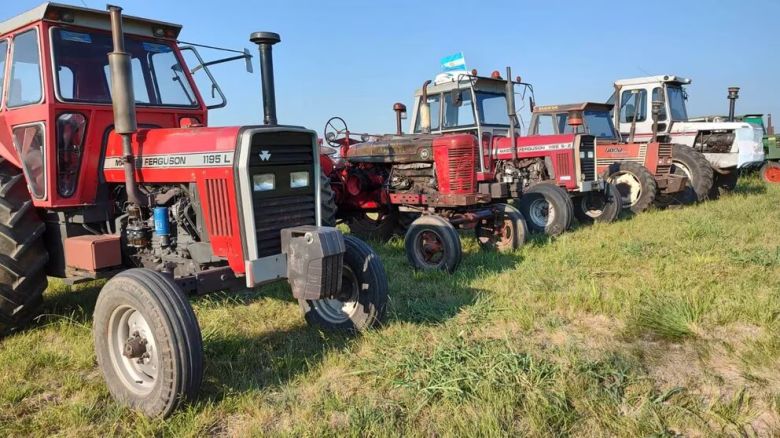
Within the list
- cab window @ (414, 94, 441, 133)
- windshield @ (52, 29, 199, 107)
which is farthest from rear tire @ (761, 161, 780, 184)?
windshield @ (52, 29, 199, 107)

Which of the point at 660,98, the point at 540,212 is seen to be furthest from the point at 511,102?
the point at 660,98

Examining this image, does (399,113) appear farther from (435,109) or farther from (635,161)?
(635,161)

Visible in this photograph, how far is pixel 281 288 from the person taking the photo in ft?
16.5

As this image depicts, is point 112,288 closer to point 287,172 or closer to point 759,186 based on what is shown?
point 287,172

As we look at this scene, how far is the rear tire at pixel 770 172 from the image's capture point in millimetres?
13836

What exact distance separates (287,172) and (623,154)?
8.02 meters

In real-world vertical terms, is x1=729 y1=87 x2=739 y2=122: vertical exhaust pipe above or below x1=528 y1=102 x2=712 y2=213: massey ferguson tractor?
above

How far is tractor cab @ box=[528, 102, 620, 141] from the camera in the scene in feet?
31.8

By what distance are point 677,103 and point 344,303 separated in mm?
10380

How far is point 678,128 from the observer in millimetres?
11414

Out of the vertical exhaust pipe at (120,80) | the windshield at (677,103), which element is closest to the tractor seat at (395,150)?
the vertical exhaust pipe at (120,80)

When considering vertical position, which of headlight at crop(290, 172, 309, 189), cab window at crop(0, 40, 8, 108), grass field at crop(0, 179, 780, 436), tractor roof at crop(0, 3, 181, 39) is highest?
tractor roof at crop(0, 3, 181, 39)

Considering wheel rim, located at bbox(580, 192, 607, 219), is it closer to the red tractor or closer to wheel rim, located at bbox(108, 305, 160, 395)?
the red tractor

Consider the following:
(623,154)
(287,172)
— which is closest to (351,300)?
A: (287,172)
